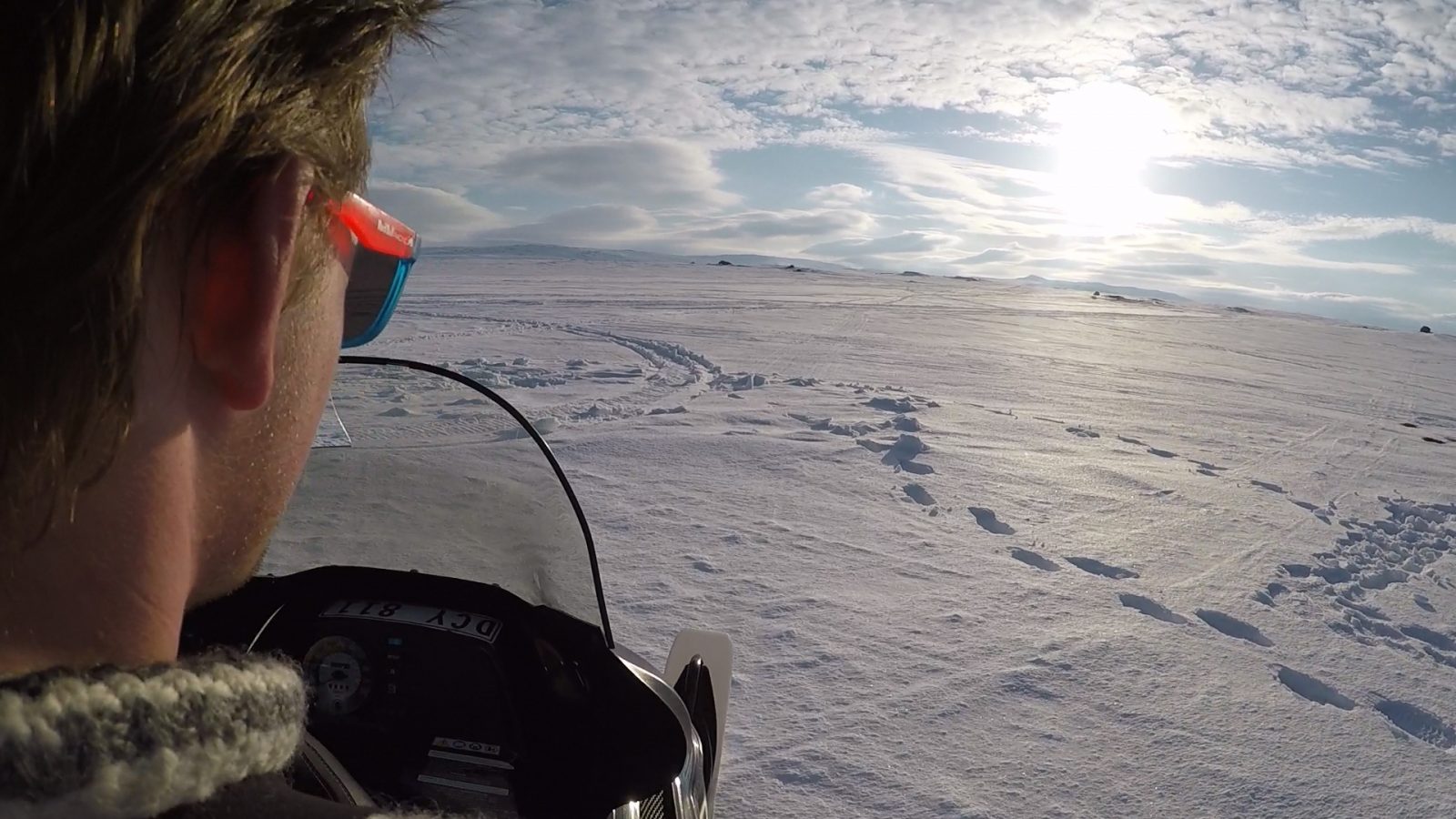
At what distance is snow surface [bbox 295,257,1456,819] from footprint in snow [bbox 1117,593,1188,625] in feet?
0.05

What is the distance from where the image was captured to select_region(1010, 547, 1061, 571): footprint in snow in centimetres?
365

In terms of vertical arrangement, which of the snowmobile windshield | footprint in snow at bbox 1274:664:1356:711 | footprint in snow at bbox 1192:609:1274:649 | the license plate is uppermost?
the snowmobile windshield

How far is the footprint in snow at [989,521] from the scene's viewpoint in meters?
4.07

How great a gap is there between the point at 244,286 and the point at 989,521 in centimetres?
400

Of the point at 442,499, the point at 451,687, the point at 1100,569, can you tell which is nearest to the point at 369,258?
the point at 442,499

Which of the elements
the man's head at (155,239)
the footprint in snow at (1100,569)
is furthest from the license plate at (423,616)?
the footprint in snow at (1100,569)

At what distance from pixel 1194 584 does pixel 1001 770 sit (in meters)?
1.87

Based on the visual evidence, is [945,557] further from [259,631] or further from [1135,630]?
[259,631]

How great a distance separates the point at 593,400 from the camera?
657 centimetres

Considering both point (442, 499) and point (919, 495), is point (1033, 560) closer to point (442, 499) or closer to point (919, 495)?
point (919, 495)

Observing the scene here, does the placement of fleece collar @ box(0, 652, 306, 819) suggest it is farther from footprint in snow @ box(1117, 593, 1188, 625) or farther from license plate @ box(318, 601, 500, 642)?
footprint in snow @ box(1117, 593, 1188, 625)

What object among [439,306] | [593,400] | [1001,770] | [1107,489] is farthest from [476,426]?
[439,306]

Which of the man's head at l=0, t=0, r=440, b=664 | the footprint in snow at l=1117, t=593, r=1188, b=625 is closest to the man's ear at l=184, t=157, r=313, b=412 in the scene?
the man's head at l=0, t=0, r=440, b=664

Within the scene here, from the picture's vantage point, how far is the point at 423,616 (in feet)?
4.70
